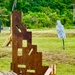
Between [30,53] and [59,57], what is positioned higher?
[30,53]

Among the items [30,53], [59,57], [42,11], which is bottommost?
[42,11]

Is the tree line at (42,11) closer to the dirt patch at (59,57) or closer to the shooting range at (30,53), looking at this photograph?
the shooting range at (30,53)

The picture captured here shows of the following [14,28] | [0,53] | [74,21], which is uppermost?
[14,28]

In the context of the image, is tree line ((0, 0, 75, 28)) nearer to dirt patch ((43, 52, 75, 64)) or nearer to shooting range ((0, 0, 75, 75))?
shooting range ((0, 0, 75, 75))

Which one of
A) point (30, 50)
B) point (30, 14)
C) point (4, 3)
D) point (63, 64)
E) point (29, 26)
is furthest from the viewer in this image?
point (4, 3)

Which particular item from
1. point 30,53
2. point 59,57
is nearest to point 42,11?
point 59,57

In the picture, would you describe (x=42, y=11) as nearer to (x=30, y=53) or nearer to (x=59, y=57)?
(x=59, y=57)

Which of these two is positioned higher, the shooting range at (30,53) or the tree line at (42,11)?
the shooting range at (30,53)

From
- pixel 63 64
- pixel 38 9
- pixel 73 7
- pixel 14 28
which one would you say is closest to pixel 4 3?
pixel 38 9

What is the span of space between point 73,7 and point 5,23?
23.5ft

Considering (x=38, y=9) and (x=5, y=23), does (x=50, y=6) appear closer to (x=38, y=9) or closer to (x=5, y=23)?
(x=38, y=9)

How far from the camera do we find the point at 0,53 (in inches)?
451

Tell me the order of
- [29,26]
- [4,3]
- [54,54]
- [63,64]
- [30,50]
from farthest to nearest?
[4,3]
[29,26]
[54,54]
[63,64]
[30,50]

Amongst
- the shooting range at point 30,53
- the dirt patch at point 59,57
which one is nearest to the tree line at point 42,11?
the shooting range at point 30,53
